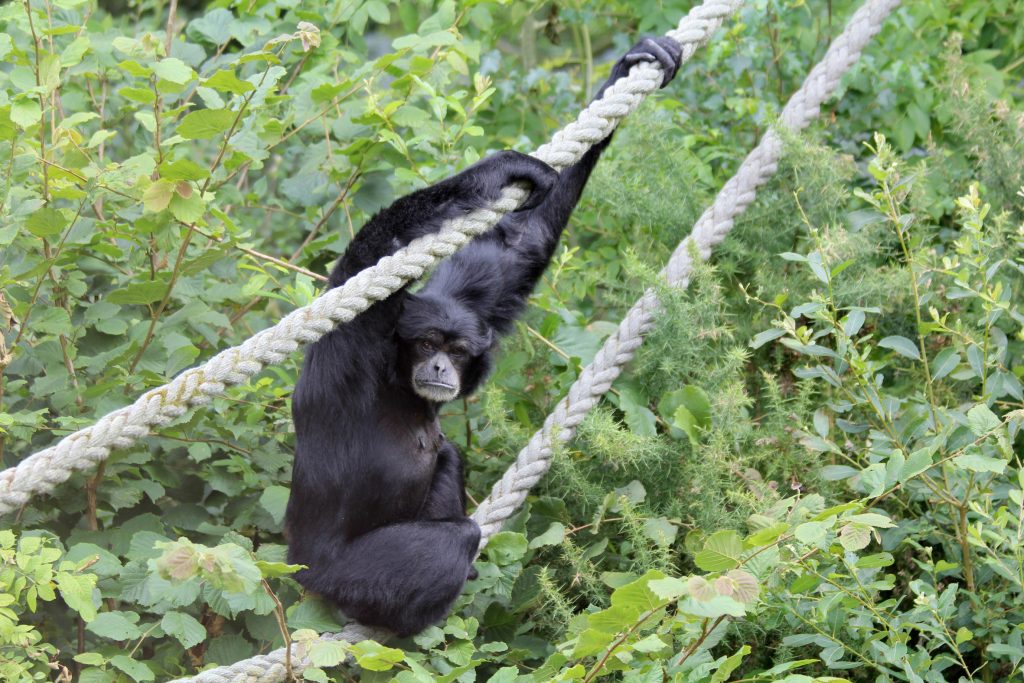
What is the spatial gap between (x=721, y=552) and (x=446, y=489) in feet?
6.85

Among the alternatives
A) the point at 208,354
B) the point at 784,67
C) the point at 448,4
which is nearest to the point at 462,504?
the point at 208,354

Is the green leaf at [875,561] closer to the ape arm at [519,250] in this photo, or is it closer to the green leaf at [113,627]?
the ape arm at [519,250]

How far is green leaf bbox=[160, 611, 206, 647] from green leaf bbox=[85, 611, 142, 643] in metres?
0.11

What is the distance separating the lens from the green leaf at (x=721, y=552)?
2.88m

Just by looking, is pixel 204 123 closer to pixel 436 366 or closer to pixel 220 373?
pixel 220 373

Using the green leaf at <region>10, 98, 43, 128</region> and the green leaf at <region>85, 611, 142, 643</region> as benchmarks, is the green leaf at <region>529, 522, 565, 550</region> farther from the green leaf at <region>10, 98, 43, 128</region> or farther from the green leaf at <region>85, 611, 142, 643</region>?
the green leaf at <region>10, 98, 43, 128</region>

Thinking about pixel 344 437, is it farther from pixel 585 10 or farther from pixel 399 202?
pixel 585 10

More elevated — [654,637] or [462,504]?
[654,637]

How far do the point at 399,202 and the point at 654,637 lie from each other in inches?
68.2

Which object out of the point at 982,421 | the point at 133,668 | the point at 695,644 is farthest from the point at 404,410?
the point at 982,421

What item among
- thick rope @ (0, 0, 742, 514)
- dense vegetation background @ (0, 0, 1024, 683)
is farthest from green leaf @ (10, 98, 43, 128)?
thick rope @ (0, 0, 742, 514)

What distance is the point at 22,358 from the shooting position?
16.1ft

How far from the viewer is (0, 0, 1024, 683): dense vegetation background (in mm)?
3609

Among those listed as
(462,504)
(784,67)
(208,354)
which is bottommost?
(462,504)
